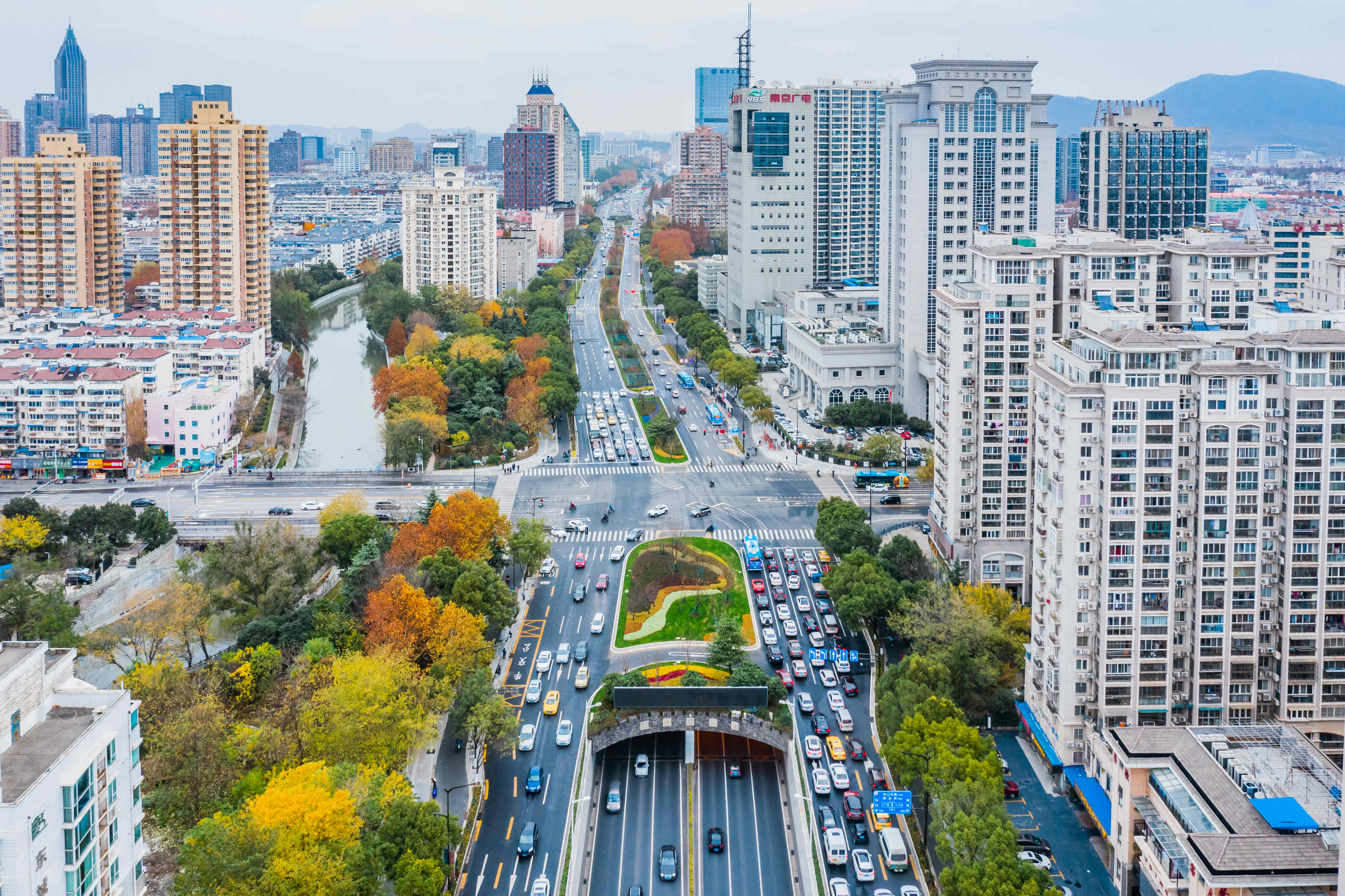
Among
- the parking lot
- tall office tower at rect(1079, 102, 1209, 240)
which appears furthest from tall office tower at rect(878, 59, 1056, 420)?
the parking lot

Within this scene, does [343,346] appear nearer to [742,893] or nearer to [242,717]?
[242,717]

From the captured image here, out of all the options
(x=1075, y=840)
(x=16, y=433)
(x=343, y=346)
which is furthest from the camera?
(x=343, y=346)

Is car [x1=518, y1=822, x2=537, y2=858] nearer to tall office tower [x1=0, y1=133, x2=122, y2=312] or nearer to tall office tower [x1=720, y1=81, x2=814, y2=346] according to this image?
tall office tower [x1=720, y1=81, x2=814, y2=346]

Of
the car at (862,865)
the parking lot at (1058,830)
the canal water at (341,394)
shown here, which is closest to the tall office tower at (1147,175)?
the canal water at (341,394)

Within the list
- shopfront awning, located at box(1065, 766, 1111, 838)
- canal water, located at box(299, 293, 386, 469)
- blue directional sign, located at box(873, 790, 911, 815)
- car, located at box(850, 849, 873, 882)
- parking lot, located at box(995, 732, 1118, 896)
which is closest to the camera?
car, located at box(850, 849, 873, 882)

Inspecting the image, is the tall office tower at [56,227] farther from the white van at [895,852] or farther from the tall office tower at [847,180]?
the white van at [895,852]

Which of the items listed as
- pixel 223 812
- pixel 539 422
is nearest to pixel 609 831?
pixel 223 812

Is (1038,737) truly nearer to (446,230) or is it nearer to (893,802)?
(893,802)
